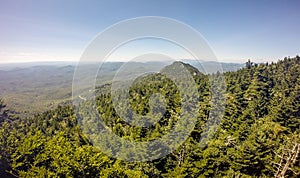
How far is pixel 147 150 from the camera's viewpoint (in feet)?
90.6

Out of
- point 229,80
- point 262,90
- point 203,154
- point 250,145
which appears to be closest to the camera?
point 250,145

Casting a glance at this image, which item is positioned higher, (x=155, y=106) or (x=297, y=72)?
(x=297, y=72)

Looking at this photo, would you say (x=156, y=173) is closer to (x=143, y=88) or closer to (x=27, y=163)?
(x=27, y=163)

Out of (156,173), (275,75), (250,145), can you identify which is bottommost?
(156,173)

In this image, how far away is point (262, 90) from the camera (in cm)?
6475

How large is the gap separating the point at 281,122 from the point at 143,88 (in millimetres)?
37410

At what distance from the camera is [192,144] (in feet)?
96.8

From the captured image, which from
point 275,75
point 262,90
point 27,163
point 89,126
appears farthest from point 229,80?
point 27,163

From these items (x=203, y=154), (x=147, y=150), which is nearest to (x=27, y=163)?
(x=147, y=150)

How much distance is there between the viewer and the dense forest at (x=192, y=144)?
21438 millimetres

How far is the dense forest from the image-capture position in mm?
21438

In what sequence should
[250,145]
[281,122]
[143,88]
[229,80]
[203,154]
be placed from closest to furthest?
[250,145]
[203,154]
[281,122]
[143,88]
[229,80]

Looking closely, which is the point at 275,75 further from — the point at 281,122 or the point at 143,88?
the point at 143,88

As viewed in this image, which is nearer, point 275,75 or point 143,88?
point 143,88
